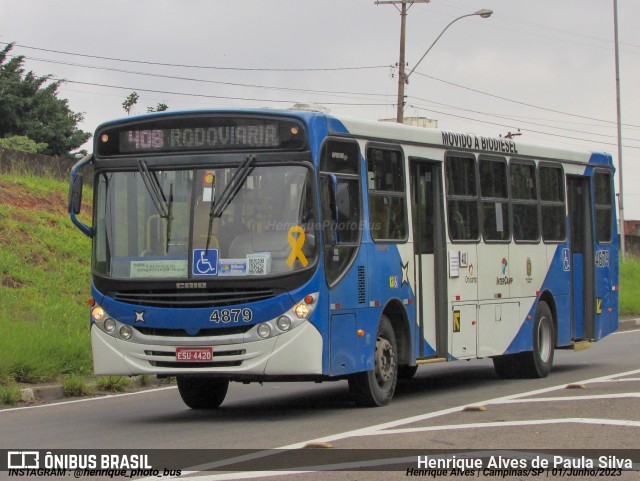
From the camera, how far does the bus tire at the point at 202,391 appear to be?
1377 centimetres

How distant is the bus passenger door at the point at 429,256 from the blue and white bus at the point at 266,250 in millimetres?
23

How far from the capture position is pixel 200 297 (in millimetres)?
12141

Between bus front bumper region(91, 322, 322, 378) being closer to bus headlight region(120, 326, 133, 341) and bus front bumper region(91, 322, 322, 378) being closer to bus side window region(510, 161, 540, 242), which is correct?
bus headlight region(120, 326, 133, 341)

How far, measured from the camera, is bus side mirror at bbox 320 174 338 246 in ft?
40.3

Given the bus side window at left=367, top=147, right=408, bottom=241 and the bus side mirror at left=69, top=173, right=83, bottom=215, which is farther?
the bus side window at left=367, top=147, right=408, bottom=241

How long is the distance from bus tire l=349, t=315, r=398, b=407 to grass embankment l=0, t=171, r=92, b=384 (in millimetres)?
5073

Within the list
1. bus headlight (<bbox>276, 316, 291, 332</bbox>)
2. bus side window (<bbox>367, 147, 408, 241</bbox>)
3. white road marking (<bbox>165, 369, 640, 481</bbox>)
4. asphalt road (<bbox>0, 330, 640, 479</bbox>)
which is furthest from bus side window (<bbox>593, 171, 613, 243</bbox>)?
bus headlight (<bbox>276, 316, 291, 332</bbox>)

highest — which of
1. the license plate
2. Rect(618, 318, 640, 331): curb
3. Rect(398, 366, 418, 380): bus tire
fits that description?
the license plate

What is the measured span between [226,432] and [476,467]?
3262 mm

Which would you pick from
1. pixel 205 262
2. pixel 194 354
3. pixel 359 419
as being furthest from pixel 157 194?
pixel 359 419

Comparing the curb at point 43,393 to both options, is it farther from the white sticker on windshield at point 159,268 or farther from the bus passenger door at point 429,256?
the bus passenger door at point 429,256

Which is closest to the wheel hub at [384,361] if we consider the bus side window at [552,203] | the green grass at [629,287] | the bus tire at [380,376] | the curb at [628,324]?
the bus tire at [380,376]

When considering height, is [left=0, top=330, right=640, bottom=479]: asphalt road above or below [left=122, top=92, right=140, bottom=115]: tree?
below

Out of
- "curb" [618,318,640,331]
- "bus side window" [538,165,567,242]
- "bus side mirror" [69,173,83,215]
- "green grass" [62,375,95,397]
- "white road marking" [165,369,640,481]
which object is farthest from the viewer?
"curb" [618,318,640,331]
